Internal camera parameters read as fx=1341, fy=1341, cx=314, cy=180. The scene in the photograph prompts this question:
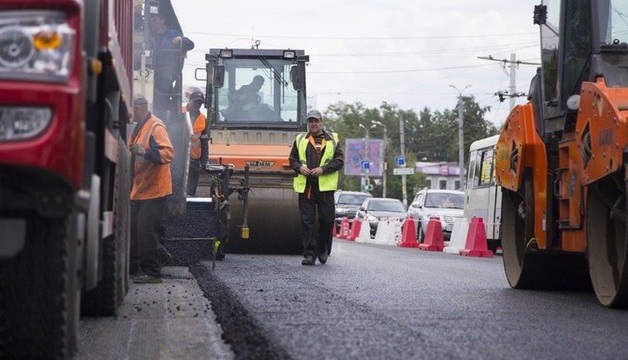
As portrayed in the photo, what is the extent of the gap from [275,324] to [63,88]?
2.91m

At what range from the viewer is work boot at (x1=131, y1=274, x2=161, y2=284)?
11.9m

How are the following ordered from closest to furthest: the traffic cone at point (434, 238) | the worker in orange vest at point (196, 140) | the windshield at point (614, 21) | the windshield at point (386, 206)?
the windshield at point (614, 21), the worker in orange vest at point (196, 140), the traffic cone at point (434, 238), the windshield at point (386, 206)

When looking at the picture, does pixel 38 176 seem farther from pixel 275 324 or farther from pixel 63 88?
pixel 275 324

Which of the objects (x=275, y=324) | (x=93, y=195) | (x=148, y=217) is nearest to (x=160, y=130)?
(x=148, y=217)

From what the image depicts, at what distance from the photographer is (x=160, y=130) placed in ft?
39.2

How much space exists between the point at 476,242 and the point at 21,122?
20136mm

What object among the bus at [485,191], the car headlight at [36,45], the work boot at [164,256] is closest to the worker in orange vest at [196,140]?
the work boot at [164,256]

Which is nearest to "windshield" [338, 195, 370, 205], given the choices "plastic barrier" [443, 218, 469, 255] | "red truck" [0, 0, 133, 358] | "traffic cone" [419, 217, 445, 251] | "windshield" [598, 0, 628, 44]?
"traffic cone" [419, 217, 445, 251]

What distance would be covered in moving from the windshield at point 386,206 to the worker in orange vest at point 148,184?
3226cm

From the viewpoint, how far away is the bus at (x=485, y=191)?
26.0 metres

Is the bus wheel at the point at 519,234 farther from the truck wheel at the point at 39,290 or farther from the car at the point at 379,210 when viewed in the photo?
the car at the point at 379,210

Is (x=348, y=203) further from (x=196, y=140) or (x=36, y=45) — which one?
(x=36, y=45)

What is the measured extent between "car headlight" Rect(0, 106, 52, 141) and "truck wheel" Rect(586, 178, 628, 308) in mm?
5264

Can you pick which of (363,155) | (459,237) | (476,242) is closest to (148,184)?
(476,242)
